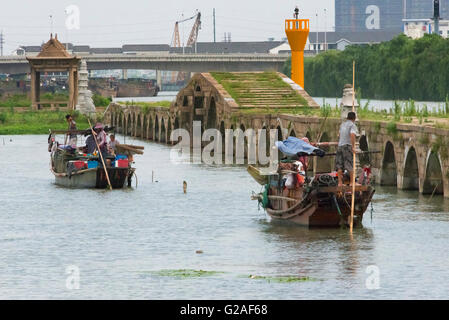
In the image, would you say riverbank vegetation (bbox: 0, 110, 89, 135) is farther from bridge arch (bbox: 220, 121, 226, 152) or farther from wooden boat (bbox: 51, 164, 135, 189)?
wooden boat (bbox: 51, 164, 135, 189)

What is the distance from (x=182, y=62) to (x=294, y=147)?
443 feet

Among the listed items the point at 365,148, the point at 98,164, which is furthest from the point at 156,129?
the point at 98,164

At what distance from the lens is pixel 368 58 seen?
14675 cm

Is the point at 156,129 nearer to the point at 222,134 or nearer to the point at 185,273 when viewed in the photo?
the point at 222,134

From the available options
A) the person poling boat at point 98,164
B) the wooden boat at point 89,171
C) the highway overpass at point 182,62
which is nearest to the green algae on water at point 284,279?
the person poling boat at point 98,164

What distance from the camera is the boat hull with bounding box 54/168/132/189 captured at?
5619 cm

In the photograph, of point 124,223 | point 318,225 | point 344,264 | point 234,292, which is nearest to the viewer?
point 234,292

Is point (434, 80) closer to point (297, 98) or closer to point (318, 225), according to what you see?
point (297, 98)

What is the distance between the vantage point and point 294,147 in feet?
137

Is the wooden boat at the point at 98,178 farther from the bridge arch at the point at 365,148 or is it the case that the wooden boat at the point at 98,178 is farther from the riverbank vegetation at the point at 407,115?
the bridge arch at the point at 365,148

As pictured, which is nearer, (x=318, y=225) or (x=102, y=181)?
(x=318, y=225)

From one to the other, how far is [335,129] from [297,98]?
20.4 metres

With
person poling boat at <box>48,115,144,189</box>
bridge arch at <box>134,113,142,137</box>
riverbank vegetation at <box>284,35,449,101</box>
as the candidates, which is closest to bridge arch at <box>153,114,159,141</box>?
bridge arch at <box>134,113,142,137</box>
